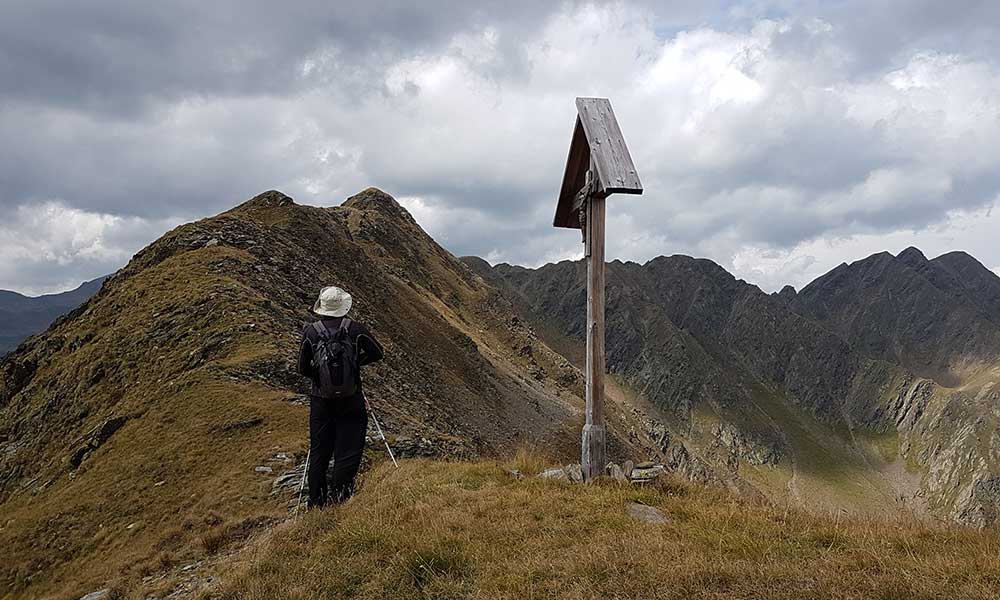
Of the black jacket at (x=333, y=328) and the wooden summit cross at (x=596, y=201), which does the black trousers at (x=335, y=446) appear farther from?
the wooden summit cross at (x=596, y=201)

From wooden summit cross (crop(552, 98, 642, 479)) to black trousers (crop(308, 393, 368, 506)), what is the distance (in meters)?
3.24

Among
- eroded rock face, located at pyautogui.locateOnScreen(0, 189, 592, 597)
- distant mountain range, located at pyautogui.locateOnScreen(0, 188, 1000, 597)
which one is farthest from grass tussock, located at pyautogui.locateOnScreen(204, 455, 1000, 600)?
eroded rock face, located at pyautogui.locateOnScreen(0, 189, 592, 597)

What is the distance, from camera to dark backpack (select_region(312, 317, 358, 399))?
25.3ft

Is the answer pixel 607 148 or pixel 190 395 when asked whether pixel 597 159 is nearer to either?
pixel 607 148

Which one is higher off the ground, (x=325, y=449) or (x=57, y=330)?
(x=57, y=330)

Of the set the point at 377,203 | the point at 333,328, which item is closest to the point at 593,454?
the point at 333,328

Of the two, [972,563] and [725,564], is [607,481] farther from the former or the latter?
[972,563]

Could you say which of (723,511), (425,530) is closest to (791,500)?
(723,511)

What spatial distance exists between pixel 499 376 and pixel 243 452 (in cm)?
3841

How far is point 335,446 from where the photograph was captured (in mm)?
8039

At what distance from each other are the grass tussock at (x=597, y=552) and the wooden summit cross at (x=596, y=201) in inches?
59.3

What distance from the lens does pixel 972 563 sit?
450 cm

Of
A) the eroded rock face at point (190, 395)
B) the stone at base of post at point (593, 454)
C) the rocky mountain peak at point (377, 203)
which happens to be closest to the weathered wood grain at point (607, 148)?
the stone at base of post at point (593, 454)

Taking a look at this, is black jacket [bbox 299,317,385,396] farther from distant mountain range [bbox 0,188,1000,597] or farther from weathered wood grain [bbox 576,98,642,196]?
weathered wood grain [bbox 576,98,642,196]
